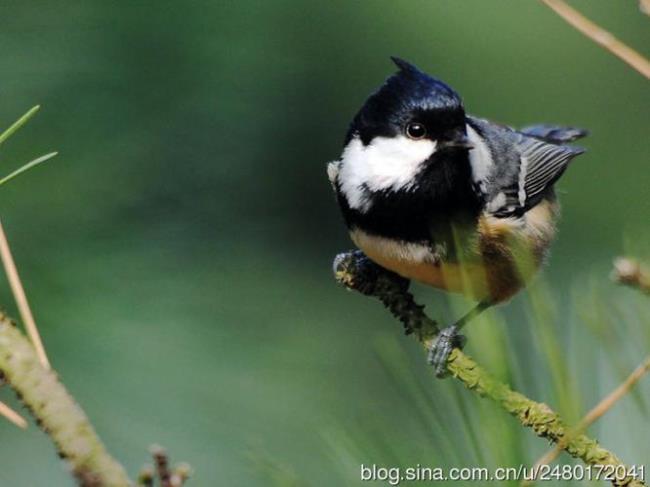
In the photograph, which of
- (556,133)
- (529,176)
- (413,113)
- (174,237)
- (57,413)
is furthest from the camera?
(556,133)

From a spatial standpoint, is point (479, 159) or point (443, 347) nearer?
point (443, 347)

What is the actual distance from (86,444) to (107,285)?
0.72 m

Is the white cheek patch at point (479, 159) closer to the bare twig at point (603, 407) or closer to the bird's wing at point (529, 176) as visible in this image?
the bird's wing at point (529, 176)

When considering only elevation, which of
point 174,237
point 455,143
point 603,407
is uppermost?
point 455,143

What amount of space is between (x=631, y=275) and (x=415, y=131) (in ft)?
3.32

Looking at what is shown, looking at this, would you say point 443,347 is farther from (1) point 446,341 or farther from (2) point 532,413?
(2) point 532,413

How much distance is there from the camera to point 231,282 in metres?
1.24

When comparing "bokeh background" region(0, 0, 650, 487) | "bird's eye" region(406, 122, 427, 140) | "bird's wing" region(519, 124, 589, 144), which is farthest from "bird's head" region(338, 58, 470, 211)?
"bird's wing" region(519, 124, 589, 144)

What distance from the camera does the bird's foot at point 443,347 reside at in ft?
1.81

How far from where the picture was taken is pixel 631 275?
404mm

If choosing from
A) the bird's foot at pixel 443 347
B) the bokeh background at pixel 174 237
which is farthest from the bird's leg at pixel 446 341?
the bokeh background at pixel 174 237

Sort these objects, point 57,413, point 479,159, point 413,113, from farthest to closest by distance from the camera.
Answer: point 479,159
point 413,113
point 57,413

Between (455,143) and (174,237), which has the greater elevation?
(455,143)

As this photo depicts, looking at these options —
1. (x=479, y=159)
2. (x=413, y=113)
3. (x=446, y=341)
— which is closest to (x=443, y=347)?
(x=446, y=341)
